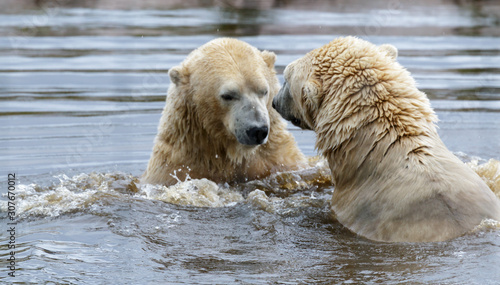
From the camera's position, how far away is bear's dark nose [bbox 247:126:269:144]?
6266 millimetres

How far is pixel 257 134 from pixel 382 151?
5.13 ft

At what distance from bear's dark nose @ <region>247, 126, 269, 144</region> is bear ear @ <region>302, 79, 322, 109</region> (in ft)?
3.46

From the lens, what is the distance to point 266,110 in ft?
21.3

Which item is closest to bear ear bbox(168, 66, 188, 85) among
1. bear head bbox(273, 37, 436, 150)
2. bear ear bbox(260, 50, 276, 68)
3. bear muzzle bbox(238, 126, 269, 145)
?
bear ear bbox(260, 50, 276, 68)

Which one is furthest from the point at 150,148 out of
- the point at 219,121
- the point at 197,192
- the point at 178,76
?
the point at 197,192

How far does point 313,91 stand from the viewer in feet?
17.1

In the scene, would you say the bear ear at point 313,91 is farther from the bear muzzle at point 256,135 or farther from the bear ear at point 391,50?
the bear muzzle at point 256,135

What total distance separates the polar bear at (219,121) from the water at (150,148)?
208 millimetres

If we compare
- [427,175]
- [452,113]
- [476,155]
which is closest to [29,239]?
[427,175]

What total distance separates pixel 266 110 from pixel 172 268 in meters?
2.33

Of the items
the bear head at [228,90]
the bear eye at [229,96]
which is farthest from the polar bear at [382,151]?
the bear eye at [229,96]

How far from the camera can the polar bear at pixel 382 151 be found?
4.51 meters

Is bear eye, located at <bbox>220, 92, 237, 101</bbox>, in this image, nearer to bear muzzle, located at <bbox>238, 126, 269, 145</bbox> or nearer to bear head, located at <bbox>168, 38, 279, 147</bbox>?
bear head, located at <bbox>168, 38, 279, 147</bbox>

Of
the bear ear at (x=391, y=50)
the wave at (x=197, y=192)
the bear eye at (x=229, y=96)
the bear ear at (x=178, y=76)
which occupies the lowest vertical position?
the wave at (x=197, y=192)
